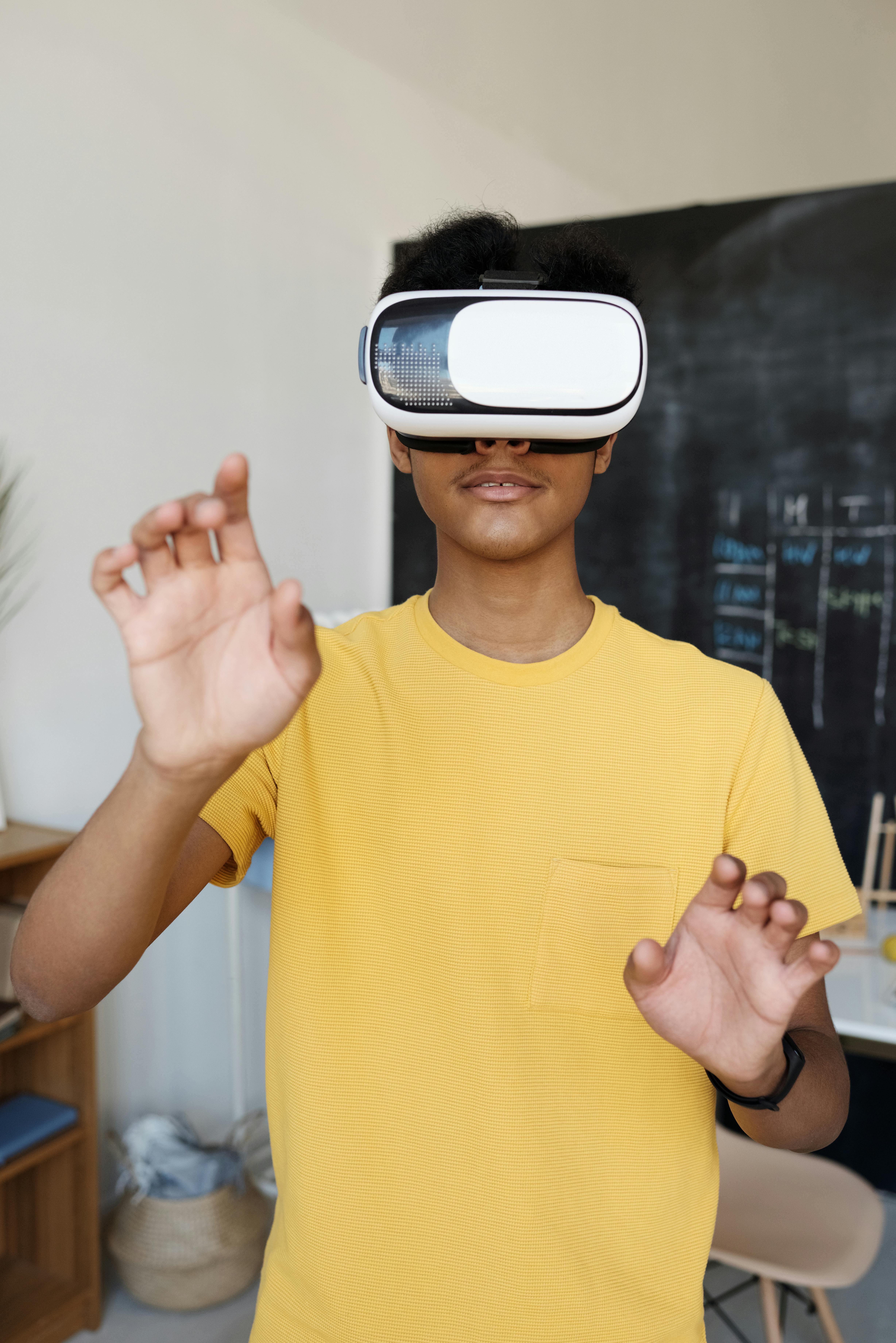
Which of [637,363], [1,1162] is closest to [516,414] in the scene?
[637,363]

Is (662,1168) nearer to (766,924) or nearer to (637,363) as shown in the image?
(766,924)

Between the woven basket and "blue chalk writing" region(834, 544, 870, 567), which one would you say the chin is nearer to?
the woven basket

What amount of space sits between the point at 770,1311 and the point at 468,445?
5.25 ft

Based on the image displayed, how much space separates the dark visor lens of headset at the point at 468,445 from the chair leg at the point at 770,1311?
4.92 ft

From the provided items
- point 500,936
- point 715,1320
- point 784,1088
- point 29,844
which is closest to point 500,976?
point 500,936

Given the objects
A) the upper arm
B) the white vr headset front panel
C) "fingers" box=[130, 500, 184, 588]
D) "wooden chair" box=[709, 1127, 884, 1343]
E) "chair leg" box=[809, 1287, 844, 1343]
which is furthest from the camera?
"chair leg" box=[809, 1287, 844, 1343]

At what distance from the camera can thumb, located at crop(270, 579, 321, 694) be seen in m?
0.58

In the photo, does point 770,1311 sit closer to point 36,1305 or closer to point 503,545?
point 36,1305

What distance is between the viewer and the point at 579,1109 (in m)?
0.82

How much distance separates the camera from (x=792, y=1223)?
1.70 metres

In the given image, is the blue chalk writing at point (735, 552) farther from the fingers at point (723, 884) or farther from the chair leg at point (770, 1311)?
the fingers at point (723, 884)

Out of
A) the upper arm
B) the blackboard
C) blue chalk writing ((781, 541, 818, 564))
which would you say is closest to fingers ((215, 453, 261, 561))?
the upper arm

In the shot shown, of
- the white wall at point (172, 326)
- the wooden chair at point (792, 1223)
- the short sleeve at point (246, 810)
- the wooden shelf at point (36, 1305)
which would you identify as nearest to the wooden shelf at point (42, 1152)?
the wooden shelf at point (36, 1305)

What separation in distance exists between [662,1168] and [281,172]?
97.9 inches
